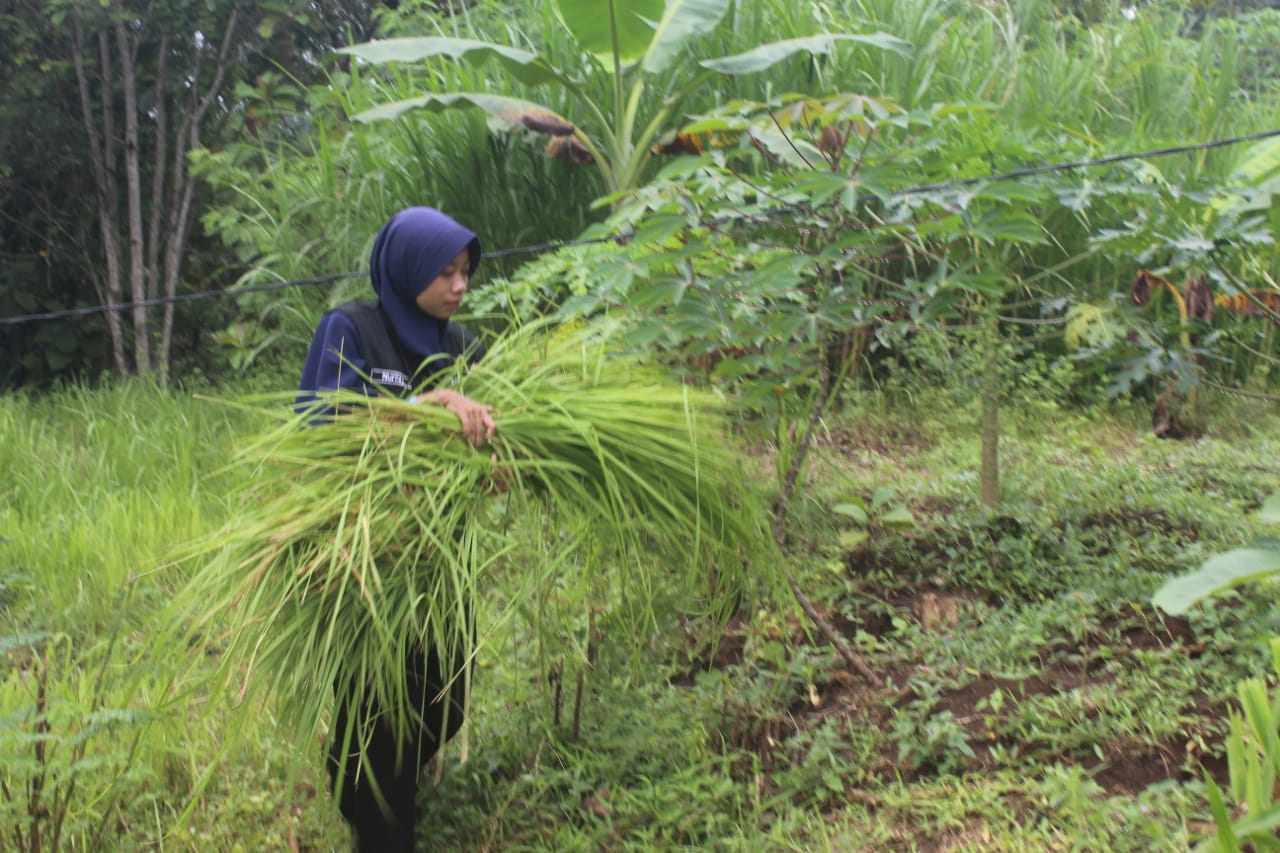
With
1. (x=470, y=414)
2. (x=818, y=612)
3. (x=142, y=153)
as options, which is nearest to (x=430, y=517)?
(x=470, y=414)

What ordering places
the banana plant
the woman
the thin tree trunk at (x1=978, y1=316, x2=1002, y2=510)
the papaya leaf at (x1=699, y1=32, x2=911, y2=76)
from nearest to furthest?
the woman → the thin tree trunk at (x1=978, y1=316, x2=1002, y2=510) → the papaya leaf at (x1=699, y1=32, x2=911, y2=76) → the banana plant

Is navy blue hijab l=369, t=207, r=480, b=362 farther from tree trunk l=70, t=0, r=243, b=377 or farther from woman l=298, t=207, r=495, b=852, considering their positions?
tree trunk l=70, t=0, r=243, b=377

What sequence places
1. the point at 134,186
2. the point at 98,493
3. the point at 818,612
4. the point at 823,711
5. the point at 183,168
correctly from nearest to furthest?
the point at 823,711 → the point at 818,612 → the point at 98,493 → the point at 134,186 → the point at 183,168

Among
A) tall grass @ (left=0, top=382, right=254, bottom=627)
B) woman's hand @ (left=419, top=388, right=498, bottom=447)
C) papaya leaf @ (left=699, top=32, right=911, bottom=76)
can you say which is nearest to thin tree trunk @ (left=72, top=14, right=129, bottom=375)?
tall grass @ (left=0, top=382, right=254, bottom=627)

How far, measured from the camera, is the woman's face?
8.34 ft

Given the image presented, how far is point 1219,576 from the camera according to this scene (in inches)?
63.1

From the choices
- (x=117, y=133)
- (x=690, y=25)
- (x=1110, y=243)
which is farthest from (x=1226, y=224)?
(x=117, y=133)

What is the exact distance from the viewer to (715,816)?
2.57 meters

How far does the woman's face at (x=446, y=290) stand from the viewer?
2.54 meters

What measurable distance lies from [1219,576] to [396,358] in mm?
1807

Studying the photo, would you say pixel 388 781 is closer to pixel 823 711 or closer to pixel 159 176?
pixel 823 711

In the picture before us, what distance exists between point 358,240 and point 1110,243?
4320mm

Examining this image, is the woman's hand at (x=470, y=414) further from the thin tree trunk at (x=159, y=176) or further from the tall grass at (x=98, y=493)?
the thin tree trunk at (x=159, y=176)

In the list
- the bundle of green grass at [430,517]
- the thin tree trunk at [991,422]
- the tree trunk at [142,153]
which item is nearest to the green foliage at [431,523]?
the bundle of green grass at [430,517]
